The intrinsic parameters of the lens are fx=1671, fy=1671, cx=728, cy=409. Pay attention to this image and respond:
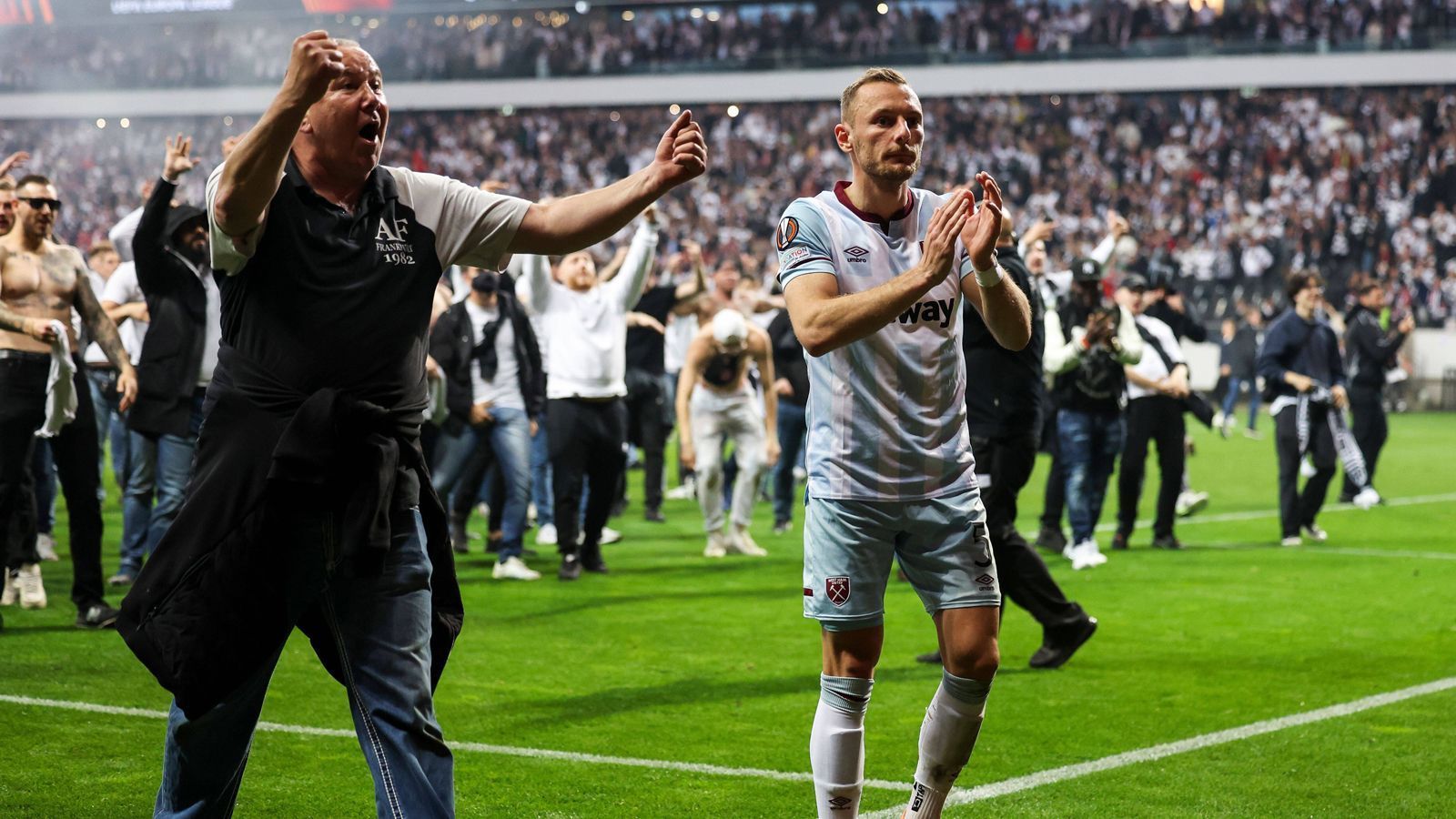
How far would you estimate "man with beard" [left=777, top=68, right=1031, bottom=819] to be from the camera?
14.8 ft

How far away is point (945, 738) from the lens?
4.61m

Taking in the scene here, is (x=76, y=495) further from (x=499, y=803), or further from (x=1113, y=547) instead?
(x=1113, y=547)

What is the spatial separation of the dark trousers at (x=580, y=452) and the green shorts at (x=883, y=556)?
6.45m

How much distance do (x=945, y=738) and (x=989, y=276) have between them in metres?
1.28

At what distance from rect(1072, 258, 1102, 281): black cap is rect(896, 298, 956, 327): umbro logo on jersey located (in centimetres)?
730

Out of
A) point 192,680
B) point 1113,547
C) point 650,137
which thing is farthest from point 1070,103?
point 192,680

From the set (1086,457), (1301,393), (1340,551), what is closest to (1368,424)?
(1301,393)

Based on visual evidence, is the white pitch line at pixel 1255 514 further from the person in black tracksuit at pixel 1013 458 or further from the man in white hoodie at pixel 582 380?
the person in black tracksuit at pixel 1013 458

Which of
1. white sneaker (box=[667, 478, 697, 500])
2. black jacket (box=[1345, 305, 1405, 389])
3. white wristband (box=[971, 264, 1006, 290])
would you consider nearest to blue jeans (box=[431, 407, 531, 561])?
white sneaker (box=[667, 478, 697, 500])

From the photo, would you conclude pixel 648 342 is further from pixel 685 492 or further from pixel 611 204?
pixel 611 204

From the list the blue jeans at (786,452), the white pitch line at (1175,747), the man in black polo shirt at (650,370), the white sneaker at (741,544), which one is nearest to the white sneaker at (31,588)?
the white sneaker at (741,544)

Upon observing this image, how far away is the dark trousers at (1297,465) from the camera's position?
13445 millimetres

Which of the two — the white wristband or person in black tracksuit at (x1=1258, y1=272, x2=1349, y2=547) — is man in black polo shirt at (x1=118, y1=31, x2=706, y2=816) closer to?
the white wristband

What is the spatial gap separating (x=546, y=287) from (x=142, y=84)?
4265 cm
